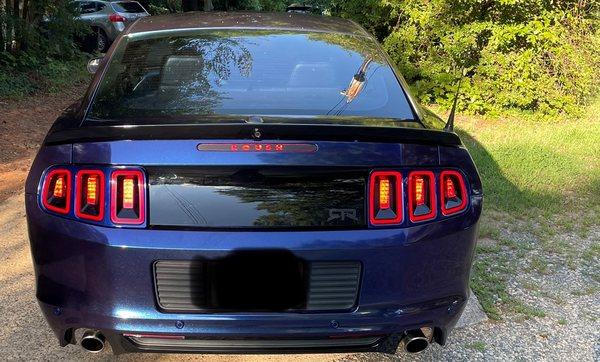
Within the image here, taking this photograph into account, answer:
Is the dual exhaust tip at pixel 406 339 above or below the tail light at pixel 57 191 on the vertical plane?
below

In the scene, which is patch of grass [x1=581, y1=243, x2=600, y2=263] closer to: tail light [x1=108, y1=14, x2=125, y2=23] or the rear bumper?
the rear bumper

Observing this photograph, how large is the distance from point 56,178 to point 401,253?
136 cm

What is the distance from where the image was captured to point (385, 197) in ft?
7.46

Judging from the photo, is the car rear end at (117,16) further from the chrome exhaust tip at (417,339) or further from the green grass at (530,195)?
the chrome exhaust tip at (417,339)

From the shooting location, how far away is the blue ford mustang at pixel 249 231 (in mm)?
2184

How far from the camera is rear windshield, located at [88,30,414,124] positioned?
8.57 feet

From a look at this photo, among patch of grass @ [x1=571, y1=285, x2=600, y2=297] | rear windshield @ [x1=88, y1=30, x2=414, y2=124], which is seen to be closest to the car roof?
rear windshield @ [x1=88, y1=30, x2=414, y2=124]

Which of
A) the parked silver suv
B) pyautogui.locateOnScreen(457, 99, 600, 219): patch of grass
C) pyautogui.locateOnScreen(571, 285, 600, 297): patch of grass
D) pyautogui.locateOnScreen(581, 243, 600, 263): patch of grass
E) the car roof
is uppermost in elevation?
the car roof

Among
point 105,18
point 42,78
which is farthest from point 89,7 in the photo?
point 42,78

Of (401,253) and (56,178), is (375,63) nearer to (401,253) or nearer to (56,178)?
(401,253)

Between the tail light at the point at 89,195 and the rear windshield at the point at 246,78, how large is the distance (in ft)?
0.99

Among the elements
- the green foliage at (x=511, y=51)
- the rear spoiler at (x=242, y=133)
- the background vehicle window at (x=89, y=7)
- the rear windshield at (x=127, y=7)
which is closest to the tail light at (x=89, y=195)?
the rear spoiler at (x=242, y=133)

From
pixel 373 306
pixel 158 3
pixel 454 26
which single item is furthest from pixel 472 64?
pixel 158 3

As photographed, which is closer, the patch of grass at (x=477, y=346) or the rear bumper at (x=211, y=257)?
the rear bumper at (x=211, y=257)
